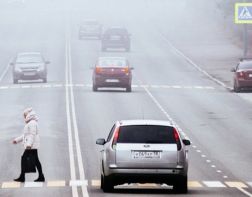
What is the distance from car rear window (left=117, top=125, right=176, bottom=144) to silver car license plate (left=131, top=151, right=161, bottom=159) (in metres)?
0.20

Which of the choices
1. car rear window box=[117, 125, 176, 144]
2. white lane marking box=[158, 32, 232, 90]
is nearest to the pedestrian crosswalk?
car rear window box=[117, 125, 176, 144]

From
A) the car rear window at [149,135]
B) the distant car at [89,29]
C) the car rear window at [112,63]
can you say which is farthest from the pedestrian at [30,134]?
the distant car at [89,29]

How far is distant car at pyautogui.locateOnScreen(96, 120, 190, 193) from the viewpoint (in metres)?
20.3

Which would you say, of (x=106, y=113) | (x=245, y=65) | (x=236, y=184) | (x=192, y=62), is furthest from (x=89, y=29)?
(x=236, y=184)

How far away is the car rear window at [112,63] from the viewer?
5344 cm

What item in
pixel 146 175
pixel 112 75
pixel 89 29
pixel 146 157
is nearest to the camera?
pixel 146 175

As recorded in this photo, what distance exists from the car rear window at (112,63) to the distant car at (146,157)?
32.9 metres

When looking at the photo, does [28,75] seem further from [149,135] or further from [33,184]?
[149,135]

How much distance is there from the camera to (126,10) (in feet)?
458

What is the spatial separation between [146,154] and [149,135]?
13.7 inches

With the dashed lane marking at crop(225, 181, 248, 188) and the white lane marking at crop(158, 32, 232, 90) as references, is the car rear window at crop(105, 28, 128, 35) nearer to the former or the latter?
the white lane marking at crop(158, 32, 232, 90)

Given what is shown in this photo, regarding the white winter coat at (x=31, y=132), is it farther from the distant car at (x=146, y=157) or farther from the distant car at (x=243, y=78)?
the distant car at (x=243, y=78)

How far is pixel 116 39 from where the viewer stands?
86.2m

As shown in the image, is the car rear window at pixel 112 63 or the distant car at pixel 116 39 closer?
the car rear window at pixel 112 63
